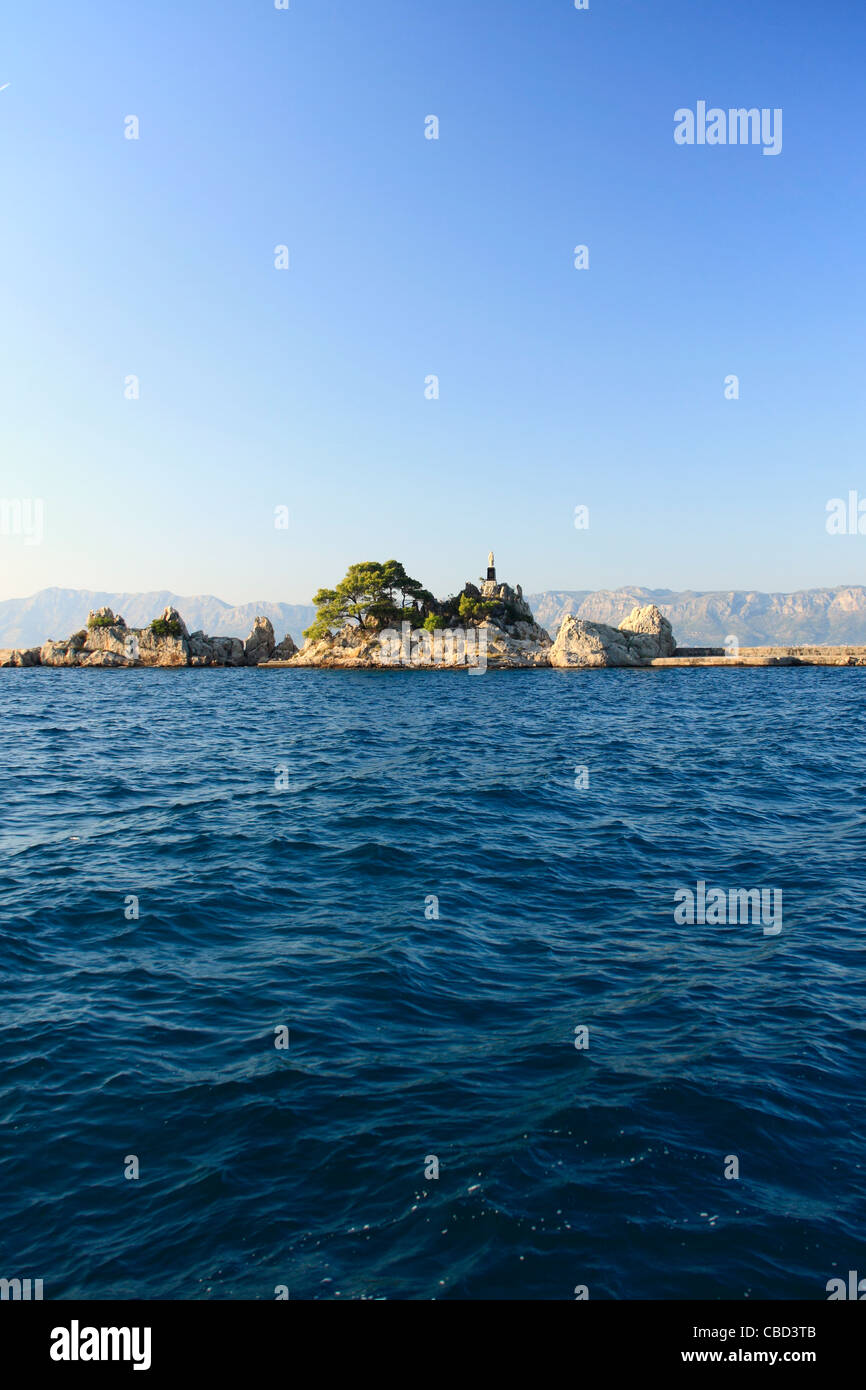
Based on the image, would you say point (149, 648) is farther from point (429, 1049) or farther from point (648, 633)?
point (429, 1049)

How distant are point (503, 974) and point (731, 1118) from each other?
14.5ft

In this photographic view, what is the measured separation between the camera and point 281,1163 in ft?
26.3

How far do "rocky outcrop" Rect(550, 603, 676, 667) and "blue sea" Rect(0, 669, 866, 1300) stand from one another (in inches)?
3631

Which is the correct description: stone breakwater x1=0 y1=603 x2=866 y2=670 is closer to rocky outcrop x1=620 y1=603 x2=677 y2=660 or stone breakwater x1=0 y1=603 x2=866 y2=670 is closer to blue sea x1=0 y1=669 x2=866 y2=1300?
rocky outcrop x1=620 y1=603 x2=677 y2=660

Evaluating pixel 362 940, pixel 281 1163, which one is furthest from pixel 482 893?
pixel 281 1163

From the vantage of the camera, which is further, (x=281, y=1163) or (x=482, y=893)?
(x=482, y=893)

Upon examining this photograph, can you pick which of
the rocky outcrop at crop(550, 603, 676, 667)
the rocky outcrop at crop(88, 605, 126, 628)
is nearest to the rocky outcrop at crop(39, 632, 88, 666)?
the rocky outcrop at crop(88, 605, 126, 628)

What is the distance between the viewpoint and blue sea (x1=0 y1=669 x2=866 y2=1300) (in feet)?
22.6

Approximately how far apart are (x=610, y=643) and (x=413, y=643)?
104 ft

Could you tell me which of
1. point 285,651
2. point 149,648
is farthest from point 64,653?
point 285,651

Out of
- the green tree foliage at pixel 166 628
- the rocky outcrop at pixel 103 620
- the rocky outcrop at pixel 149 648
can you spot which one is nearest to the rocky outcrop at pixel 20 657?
the rocky outcrop at pixel 149 648
